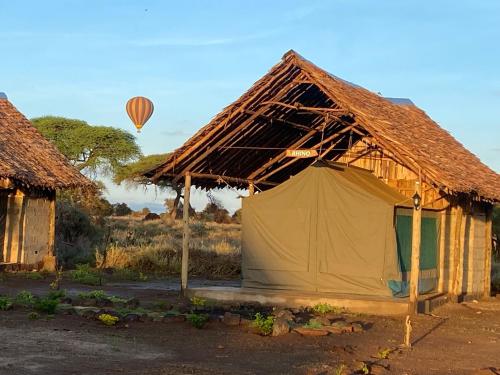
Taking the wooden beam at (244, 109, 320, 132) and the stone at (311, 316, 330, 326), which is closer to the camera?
the stone at (311, 316, 330, 326)

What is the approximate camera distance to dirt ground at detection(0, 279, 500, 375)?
26.7ft

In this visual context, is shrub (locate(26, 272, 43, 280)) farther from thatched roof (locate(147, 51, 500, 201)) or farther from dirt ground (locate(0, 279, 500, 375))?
dirt ground (locate(0, 279, 500, 375))

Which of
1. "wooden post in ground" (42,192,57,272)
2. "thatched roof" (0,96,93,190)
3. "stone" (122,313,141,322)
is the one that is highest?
"thatched roof" (0,96,93,190)

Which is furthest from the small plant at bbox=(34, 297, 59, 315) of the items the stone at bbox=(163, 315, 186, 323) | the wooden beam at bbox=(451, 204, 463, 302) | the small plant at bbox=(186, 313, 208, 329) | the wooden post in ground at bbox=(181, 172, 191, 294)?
the wooden beam at bbox=(451, 204, 463, 302)

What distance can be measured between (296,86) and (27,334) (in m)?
7.13

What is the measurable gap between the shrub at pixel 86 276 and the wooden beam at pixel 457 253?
7.92m

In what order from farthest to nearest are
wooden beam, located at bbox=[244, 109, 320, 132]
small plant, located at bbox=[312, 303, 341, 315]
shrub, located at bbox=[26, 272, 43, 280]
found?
shrub, located at bbox=[26, 272, 43, 280] < wooden beam, located at bbox=[244, 109, 320, 132] < small plant, located at bbox=[312, 303, 341, 315]

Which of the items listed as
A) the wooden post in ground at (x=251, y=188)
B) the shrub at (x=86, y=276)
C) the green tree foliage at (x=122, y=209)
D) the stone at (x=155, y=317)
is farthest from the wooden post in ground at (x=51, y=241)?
the green tree foliage at (x=122, y=209)

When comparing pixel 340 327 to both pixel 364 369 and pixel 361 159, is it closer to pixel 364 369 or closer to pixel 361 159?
pixel 364 369

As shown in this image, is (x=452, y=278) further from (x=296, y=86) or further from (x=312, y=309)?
(x=296, y=86)

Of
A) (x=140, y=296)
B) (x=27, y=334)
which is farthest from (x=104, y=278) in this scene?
(x=27, y=334)

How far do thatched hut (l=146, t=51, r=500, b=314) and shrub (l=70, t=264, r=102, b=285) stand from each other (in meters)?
3.54

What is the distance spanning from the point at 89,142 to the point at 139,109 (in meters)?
21.3

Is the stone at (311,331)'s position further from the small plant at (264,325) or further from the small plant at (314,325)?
the small plant at (264,325)
